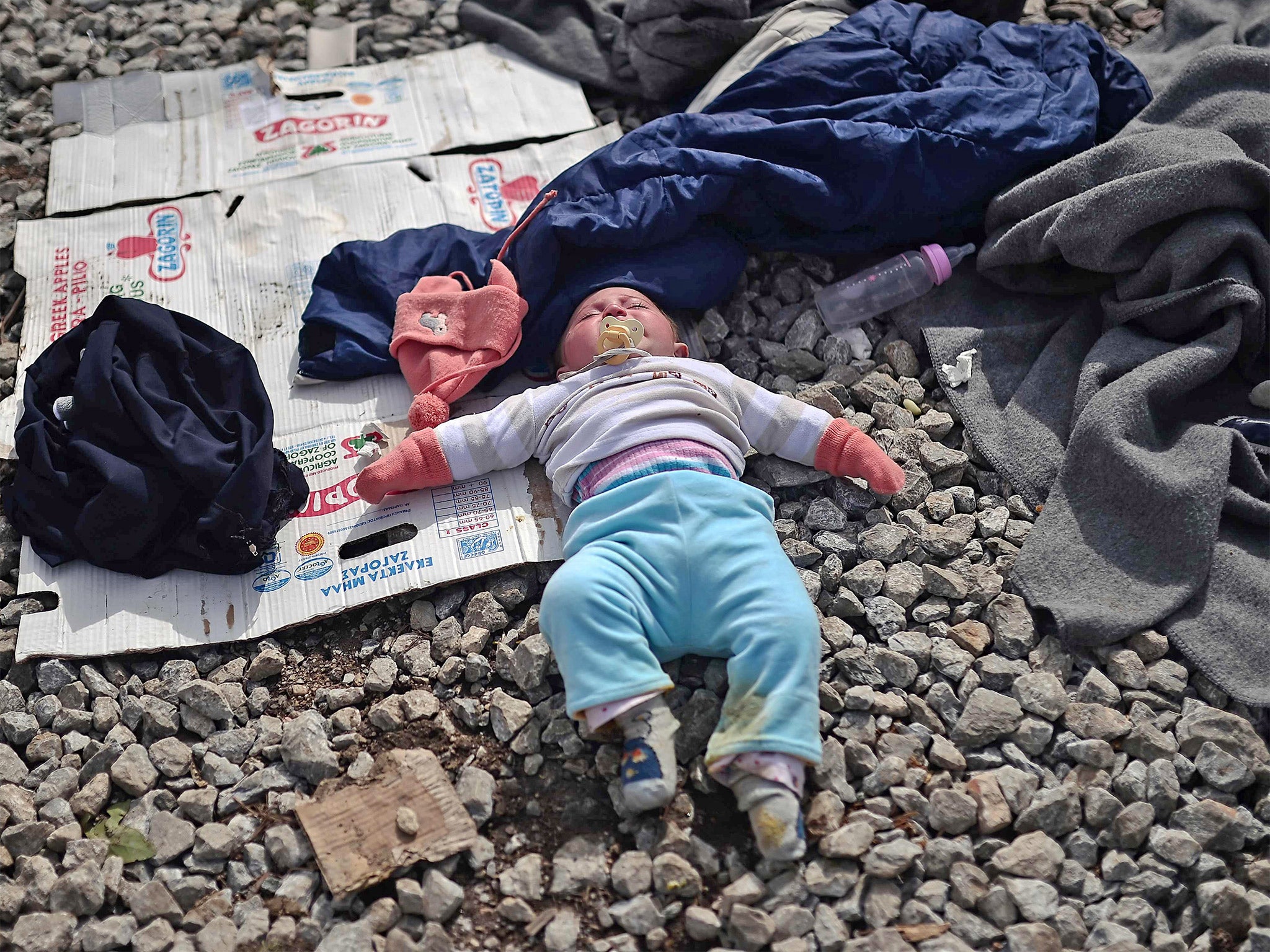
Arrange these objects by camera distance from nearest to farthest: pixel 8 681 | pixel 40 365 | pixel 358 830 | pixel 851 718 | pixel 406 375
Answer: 1. pixel 358 830
2. pixel 851 718
3. pixel 8 681
4. pixel 40 365
5. pixel 406 375

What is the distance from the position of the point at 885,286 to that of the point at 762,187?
1.49ft

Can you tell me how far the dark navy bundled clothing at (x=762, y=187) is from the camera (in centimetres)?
272

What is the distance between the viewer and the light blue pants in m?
1.92

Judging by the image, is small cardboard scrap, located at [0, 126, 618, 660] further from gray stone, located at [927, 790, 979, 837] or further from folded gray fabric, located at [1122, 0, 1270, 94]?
folded gray fabric, located at [1122, 0, 1270, 94]

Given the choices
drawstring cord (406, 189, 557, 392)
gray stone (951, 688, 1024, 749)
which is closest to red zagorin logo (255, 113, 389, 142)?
drawstring cord (406, 189, 557, 392)

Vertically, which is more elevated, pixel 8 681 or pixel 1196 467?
pixel 1196 467

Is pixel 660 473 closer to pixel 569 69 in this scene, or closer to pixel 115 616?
pixel 115 616

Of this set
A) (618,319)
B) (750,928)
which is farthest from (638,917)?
(618,319)

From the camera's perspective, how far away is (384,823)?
77.4 inches

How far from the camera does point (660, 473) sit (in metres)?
2.22

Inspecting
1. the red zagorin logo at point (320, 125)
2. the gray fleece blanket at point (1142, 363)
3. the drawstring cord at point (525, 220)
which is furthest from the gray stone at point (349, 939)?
the red zagorin logo at point (320, 125)

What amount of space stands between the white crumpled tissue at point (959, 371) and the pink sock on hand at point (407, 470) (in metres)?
1.34

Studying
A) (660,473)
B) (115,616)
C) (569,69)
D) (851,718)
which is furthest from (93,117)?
(851,718)

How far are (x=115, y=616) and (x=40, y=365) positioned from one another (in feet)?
2.20
